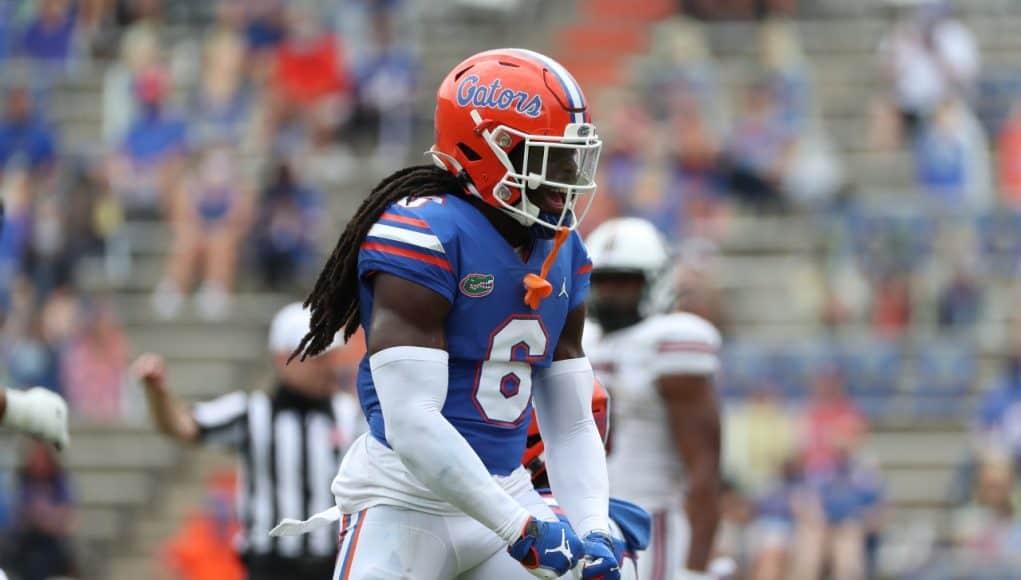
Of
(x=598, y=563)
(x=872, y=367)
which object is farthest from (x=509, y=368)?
(x=872, y=367)

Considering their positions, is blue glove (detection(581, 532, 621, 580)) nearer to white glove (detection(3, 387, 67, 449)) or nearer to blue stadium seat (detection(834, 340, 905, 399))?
white glove (detection(3, 387, 67, 449))

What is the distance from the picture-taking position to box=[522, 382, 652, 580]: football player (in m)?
5.52

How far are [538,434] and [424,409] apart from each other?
0.88 m

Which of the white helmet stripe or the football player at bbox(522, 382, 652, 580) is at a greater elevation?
the white helmet stripe

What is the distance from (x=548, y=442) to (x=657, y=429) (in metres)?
1.85

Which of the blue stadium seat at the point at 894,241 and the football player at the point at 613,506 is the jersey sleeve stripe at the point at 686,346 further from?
the blue stadium seat at the point at 894,241

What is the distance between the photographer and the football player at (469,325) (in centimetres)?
484

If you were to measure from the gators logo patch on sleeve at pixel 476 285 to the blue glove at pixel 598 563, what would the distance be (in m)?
0.64

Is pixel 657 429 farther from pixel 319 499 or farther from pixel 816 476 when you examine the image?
pixel 816 476

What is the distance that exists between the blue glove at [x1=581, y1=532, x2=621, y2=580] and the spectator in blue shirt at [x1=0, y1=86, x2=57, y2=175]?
11.3 meters

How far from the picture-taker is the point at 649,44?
17.2 metres

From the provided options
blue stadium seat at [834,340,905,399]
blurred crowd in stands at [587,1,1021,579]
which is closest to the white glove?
blurred crowd in stands at [587,1,1021,579]

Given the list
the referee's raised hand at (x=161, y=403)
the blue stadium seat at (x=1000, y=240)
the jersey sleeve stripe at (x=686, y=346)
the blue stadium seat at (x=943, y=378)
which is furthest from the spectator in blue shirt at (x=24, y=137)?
the jersey sleeve stripe at (x=686, y=346)

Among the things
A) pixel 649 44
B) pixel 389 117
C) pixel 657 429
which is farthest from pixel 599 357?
pixel 649 44
